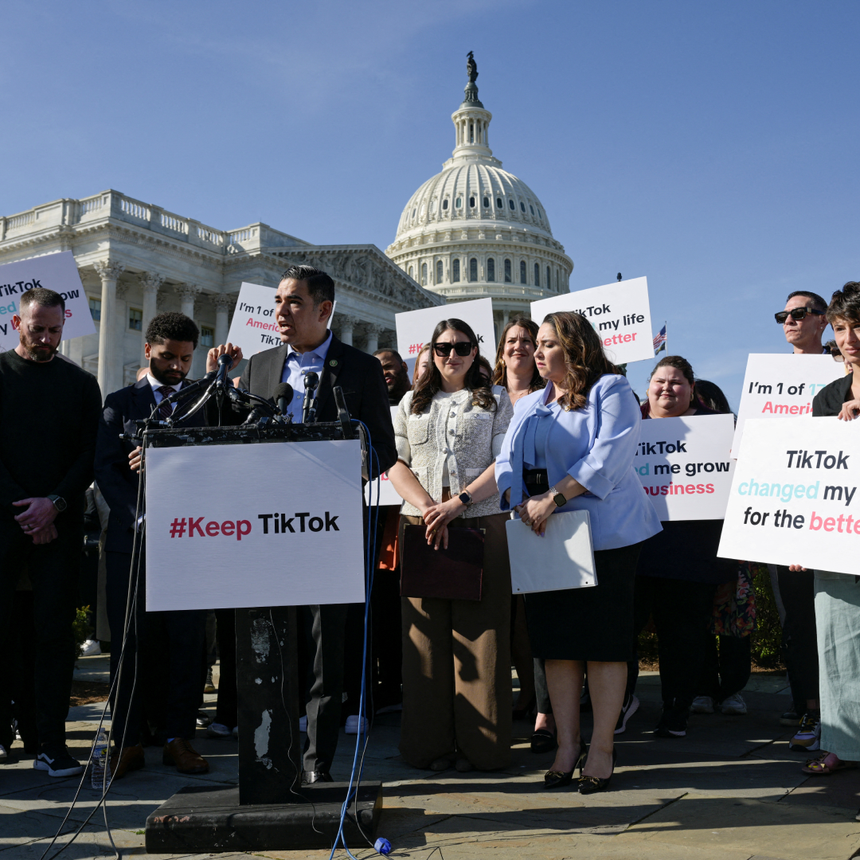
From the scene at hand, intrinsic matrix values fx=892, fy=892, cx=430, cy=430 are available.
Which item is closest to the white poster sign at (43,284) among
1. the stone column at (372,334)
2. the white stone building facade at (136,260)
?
the white stone building facade at (136,260)

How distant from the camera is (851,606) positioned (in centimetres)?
362

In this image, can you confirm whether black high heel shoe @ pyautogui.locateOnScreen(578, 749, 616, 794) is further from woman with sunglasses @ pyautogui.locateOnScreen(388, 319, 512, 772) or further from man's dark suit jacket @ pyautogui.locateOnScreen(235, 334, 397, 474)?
man's dark suit jacket @ pyautogui.locateOnScreen(235, 334, 397, 474)

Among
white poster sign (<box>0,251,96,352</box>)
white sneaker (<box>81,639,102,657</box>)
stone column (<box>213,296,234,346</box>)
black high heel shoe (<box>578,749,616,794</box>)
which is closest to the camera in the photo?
black high heel shoe (<box>578,749,616,794</box>)

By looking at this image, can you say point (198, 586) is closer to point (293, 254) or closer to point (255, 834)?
point (255, 834)

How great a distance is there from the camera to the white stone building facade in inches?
1516

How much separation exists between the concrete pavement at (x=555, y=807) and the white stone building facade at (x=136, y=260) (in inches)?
1352

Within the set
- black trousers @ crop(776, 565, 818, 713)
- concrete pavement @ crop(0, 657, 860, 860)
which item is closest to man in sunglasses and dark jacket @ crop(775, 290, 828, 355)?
black trousers @ crop(776, 565, 818, 713)

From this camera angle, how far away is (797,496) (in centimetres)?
360

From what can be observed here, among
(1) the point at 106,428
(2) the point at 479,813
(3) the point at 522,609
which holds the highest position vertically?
(1) the point at 106,428

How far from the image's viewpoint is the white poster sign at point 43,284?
636cm

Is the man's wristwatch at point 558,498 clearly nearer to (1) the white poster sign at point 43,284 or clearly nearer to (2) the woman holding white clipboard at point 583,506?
(2) the woman holding white clipboard at point 583,506

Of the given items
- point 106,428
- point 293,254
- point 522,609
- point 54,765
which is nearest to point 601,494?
point 522,609

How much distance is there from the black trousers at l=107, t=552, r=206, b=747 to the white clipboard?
1573 mm

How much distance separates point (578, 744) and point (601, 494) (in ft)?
3.48
